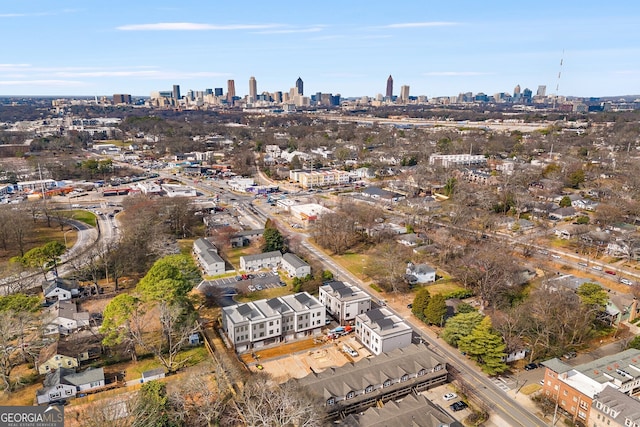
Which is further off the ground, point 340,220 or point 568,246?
point 340,220

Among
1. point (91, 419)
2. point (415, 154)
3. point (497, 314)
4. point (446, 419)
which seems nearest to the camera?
point (91, 419)

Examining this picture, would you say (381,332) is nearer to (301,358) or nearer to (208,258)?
(301,358)

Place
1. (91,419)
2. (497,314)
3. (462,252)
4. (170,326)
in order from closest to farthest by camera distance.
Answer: (91,419) → (170,326) → (497,314) → (462,252)

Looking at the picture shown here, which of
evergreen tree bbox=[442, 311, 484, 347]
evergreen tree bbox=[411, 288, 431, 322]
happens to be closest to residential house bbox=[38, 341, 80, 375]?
evergreen tree bbox=[411, 288, 431, 322]

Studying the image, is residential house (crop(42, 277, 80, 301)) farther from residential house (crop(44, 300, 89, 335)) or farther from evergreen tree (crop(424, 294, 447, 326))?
evergreen tree (crop(424, 294, 447, 326))

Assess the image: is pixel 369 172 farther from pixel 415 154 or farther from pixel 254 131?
pixel 254 131

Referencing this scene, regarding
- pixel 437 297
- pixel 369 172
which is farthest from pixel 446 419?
pixel 369 172
